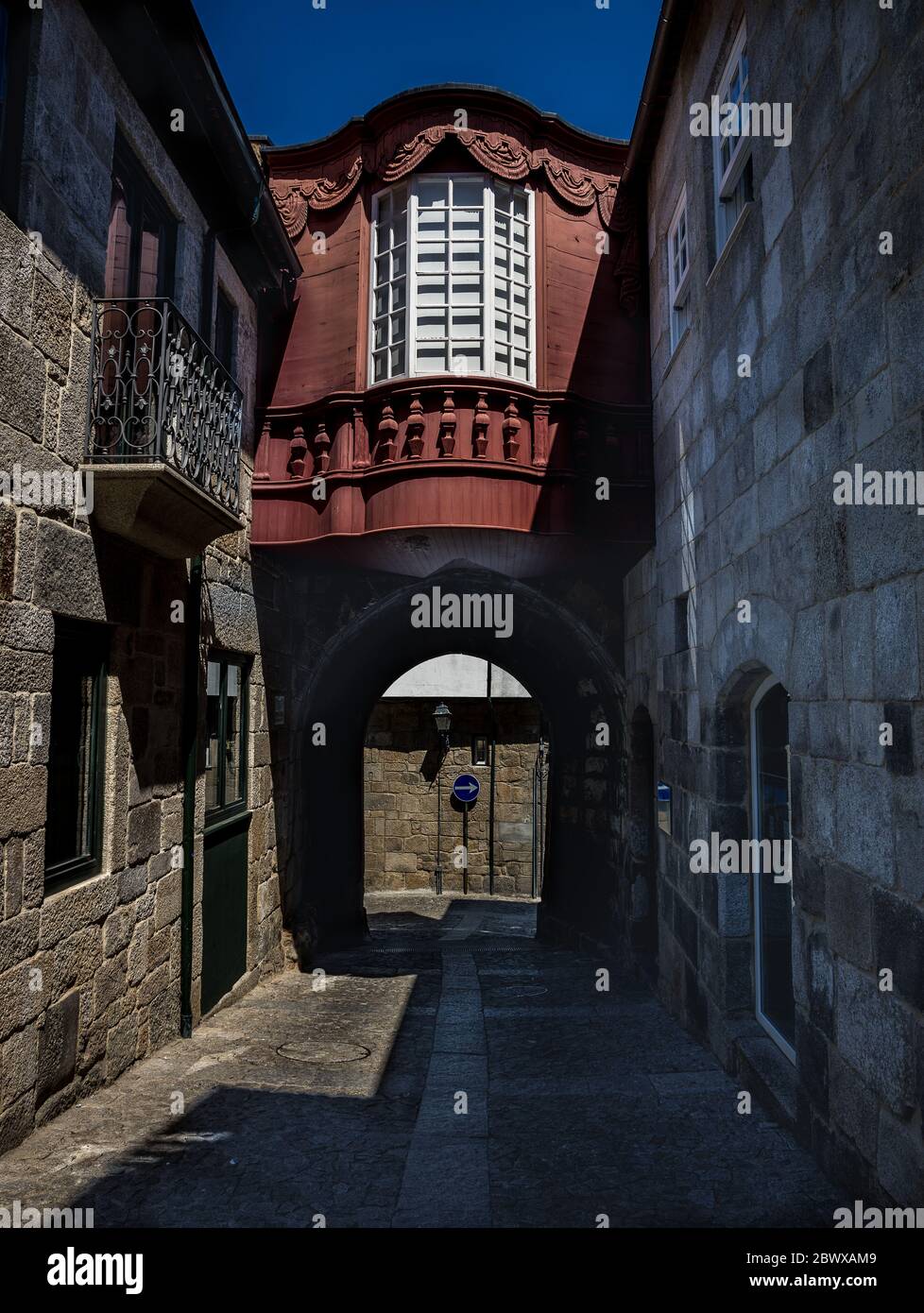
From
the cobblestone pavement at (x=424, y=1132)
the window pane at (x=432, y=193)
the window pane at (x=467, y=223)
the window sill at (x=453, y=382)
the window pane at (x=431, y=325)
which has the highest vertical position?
the window pane at (x=432, y=193)

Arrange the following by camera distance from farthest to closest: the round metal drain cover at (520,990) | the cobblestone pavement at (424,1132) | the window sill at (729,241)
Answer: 1. the round metal drain cover at (520,990)
2. the window sill at (729,241)
3. the cobblestone pavement at (424,1132)

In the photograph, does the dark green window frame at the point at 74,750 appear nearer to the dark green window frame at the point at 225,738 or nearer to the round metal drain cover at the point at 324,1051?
the dark green window frame at the point at 225,738

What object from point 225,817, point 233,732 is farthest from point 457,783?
point 225,817

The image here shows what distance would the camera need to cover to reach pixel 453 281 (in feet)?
25.6

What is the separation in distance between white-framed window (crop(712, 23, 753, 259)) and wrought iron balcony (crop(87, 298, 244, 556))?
3.18m

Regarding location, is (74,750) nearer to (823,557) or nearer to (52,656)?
(52,656)

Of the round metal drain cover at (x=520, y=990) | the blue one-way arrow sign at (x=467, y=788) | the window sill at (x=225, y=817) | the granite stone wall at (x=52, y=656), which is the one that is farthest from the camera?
the blue one-way arrow sign at (x=467, y=788)

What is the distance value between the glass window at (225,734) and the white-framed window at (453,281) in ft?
9.20

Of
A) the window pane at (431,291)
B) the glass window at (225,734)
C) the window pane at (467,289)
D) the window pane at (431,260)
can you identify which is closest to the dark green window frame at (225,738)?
the glass window at (225,734)

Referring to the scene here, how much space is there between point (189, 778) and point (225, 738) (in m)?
0.97

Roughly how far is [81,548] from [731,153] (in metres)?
4.20

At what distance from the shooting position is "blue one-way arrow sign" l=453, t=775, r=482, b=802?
17312 millimetres

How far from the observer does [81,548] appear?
15.3ft

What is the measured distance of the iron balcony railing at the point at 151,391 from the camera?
482 centimetres
